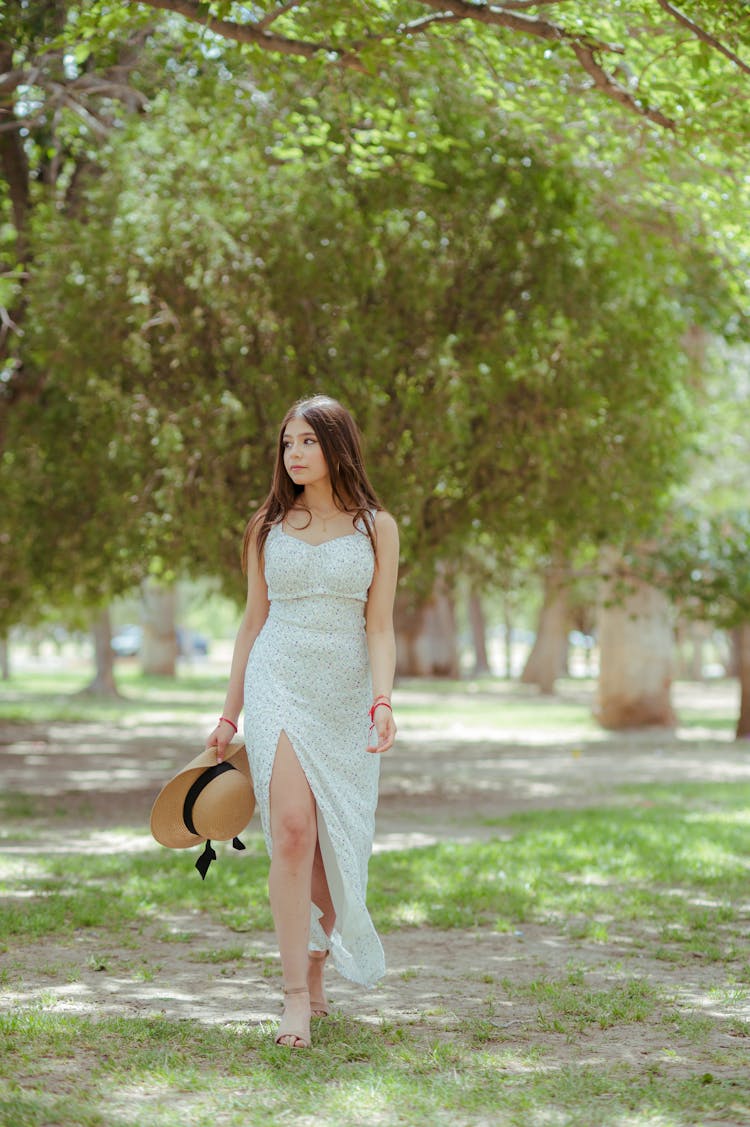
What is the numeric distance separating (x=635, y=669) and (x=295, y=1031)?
1643 cm

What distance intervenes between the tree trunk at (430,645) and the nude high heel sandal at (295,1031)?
110 feet

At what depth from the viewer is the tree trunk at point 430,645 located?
128 ft

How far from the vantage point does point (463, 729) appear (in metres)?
21.6

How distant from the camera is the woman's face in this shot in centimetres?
492

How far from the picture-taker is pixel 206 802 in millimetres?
4801

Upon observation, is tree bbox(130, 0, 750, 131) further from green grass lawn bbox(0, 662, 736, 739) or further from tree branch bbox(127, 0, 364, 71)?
green grass lawn bbox(0, 662, 736, 739)

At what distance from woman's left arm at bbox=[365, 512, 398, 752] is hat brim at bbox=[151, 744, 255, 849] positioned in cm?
50

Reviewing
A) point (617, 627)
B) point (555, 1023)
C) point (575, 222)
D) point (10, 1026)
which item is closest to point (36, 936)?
point (10, 1026)

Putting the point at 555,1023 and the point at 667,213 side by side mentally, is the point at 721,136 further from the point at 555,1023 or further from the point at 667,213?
the point at 555,1023

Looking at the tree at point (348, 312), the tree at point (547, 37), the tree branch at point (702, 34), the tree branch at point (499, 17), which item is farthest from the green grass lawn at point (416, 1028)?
the tree branch at point (499, 17)

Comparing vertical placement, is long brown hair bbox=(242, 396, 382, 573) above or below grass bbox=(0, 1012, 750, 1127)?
above

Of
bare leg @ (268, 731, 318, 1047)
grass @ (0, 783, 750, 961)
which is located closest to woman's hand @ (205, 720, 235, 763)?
bare leg @ (268, 731, 318, 1047)

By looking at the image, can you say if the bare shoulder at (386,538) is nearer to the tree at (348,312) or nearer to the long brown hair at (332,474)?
the long brown hair at (332,474)

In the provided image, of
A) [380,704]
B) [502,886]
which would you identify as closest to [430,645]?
[502,886]
